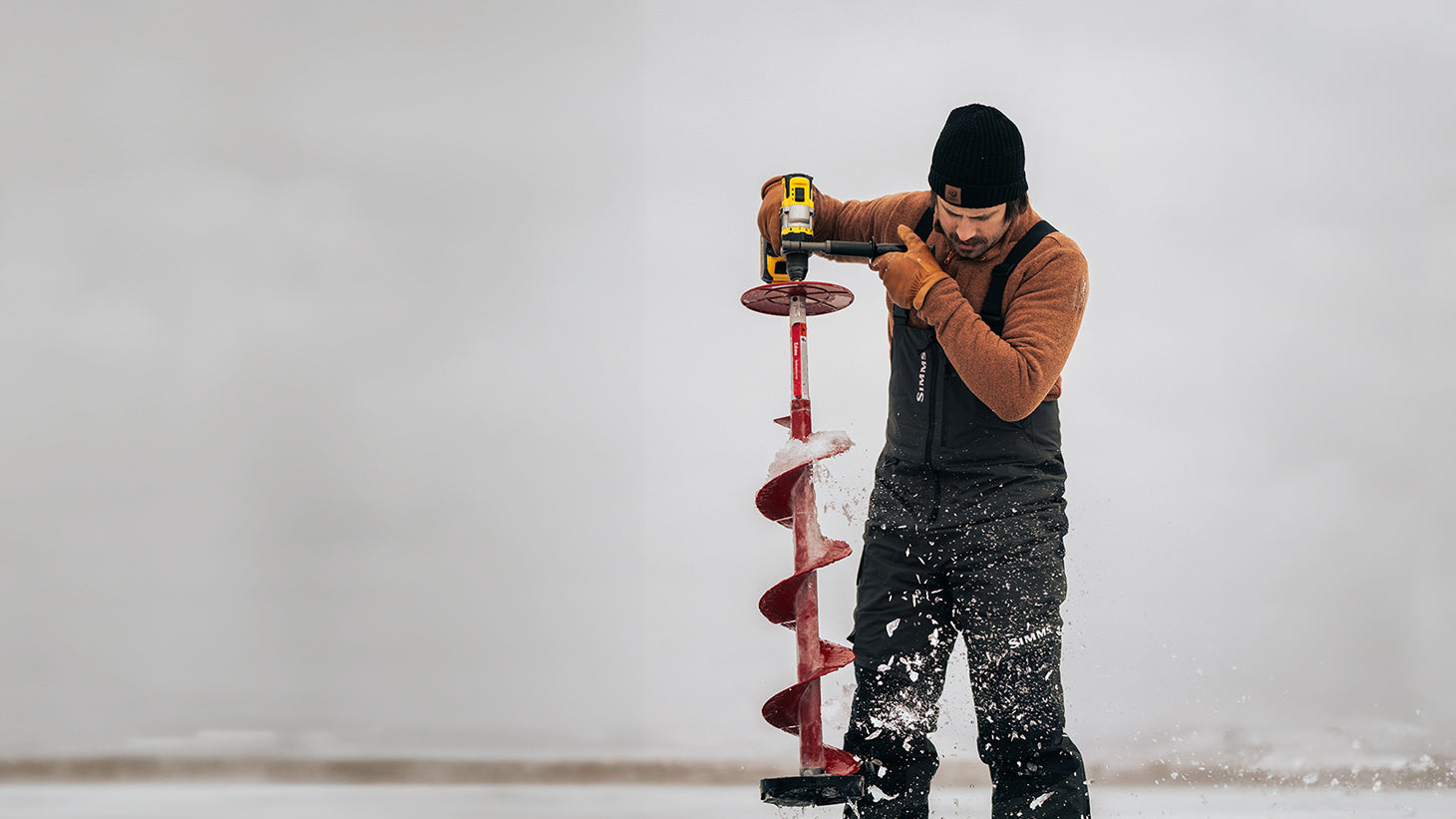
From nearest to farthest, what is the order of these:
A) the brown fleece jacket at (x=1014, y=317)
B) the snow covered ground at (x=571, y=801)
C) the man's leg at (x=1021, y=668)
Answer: the brown fleece jacket at (x=1014, y=317) → the man's leg at (x=1021, y=668) → the snow covered ground at (x=571, y=801)

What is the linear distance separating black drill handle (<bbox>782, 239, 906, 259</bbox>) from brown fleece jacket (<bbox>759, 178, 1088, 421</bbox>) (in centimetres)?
13

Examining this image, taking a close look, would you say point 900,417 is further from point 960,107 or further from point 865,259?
point 960,107

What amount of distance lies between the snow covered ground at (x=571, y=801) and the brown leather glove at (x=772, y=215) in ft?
7.91

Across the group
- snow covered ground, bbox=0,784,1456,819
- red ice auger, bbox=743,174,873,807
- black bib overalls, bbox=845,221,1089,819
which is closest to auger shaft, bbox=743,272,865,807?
red ice auger, bbox=743,174,873,807

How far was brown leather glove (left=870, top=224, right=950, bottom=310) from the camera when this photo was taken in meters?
2.29

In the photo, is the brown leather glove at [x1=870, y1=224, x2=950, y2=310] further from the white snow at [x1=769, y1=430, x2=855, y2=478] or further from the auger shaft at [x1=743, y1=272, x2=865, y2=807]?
the white snow at [x1=769, y1=430, x2=855, y2=478]

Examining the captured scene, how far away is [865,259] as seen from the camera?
8.52 ft

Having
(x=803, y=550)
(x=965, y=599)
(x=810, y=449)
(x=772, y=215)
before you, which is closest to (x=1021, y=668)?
(x=965, y=599)

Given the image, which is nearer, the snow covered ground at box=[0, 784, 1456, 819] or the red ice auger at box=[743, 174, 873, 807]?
the red ice auger at box=[743, 174, 873, 807]

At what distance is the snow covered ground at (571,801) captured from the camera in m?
4.20

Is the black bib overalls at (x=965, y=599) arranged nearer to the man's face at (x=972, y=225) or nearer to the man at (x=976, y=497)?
the man at (x=976, y=497)

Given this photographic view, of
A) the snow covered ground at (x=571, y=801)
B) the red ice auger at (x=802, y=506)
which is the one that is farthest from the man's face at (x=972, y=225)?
the snow covered ground at (x=571, y=801)

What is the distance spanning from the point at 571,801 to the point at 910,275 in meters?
3.19

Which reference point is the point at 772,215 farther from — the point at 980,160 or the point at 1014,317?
the point at 1014,317
